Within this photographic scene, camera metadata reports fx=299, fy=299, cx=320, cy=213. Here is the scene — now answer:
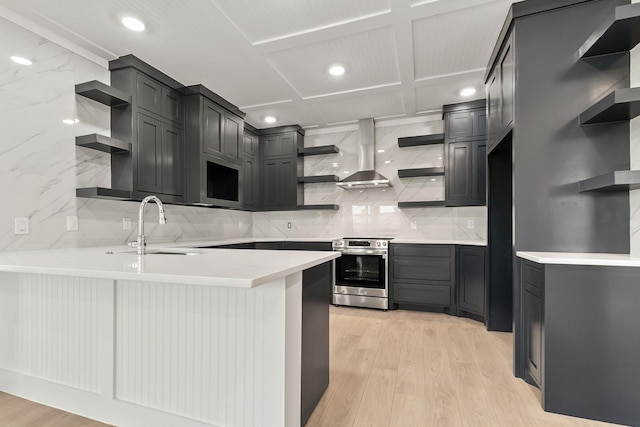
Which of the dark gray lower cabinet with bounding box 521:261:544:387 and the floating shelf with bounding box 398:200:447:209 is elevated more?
the floating shelf with bounding box 398:200:447:209

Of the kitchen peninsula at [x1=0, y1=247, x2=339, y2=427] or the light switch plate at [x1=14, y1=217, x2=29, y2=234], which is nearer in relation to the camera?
the kitchen peninsula at [x1=0, y1=247, x2=339, y2=427]

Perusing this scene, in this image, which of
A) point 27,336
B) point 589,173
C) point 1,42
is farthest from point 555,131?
point 1,42

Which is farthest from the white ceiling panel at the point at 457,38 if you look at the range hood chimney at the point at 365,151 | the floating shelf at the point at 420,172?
the range hood chimney at the point at 365,151

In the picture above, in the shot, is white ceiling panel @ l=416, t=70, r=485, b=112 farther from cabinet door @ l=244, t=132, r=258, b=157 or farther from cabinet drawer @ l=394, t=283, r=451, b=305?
cabinet door @ l=244, t=132, r=258, b=157

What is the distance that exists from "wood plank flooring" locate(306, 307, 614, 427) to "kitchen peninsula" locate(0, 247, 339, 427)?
1.82ft

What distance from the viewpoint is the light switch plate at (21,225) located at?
2.08m

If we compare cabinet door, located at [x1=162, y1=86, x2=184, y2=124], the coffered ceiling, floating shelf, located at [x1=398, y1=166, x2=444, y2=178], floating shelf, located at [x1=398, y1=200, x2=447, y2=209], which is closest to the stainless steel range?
floating shelf, located at [x1=398, y1=200, x2=447, y2=209]

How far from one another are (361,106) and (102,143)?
2888 mm

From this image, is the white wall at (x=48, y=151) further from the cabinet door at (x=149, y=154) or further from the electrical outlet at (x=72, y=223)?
the cabinet door at (x=149, y=154)

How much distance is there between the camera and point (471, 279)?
3396 millimetres

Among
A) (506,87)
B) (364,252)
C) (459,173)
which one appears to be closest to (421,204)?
(459,173)

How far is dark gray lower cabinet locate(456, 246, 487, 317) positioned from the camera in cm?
328

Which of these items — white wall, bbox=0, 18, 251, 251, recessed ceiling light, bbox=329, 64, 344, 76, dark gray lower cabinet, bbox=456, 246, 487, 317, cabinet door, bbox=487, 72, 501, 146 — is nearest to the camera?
white wall, bbox=0, 18, 251, 251

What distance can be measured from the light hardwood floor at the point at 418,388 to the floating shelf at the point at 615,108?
1729mm
